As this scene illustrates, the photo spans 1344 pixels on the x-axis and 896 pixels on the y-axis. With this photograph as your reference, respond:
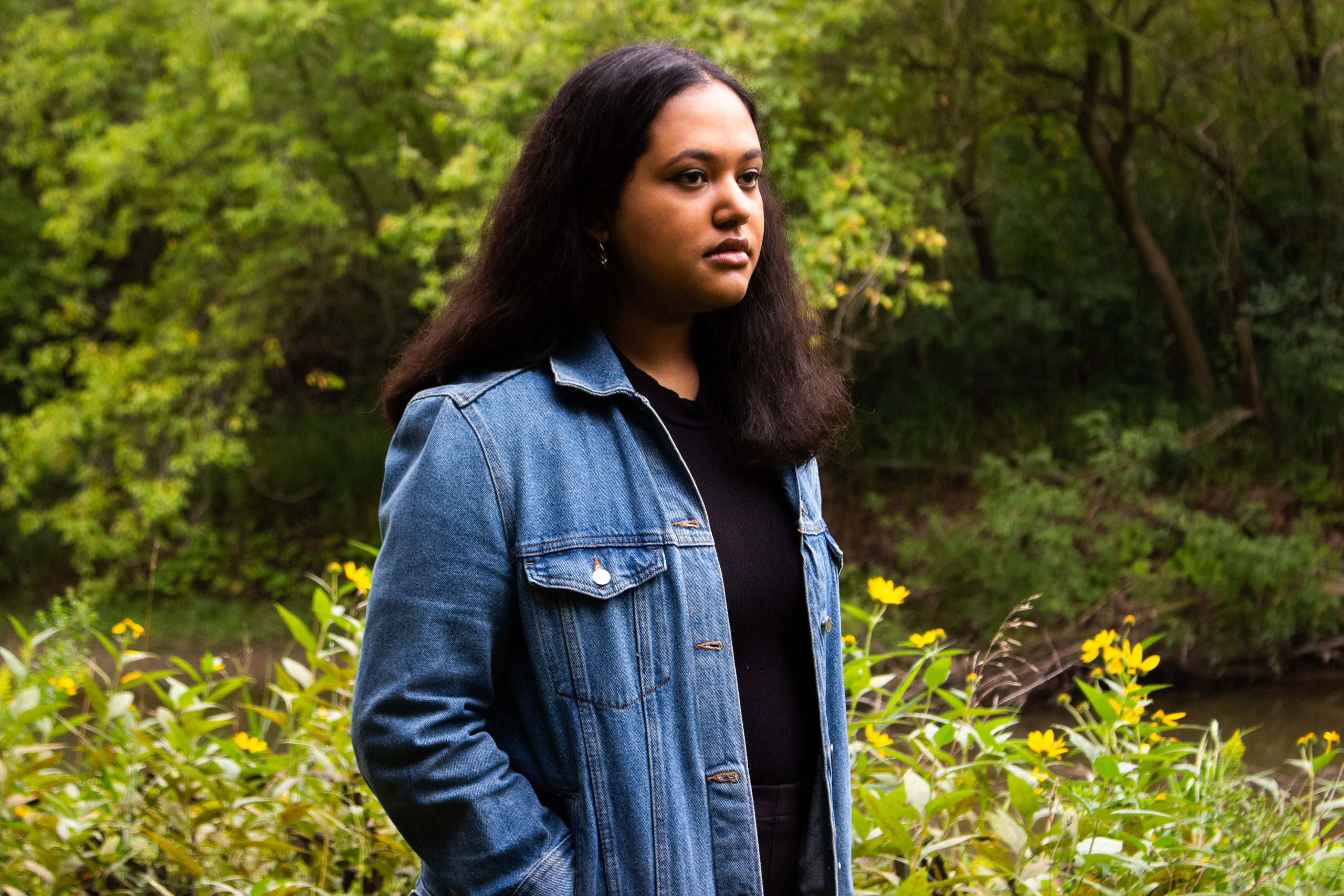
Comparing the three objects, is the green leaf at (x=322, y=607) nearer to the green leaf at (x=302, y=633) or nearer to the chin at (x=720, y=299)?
the green leaf at (x=302, y=633)

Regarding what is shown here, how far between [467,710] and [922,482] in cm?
840

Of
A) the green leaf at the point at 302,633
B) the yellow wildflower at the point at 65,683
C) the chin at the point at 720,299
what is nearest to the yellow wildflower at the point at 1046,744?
the chin at the point at 720,299

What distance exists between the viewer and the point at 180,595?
983cm

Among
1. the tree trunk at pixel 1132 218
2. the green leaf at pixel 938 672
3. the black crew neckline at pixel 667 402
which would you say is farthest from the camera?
the tree trunk at pixel 1132 218

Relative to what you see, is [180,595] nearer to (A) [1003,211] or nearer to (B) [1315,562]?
(A) [1003,211]

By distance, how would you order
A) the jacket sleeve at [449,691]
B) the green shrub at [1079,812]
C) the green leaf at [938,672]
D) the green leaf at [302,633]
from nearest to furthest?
1. the jacket sleeve at [449,691]
2. the green shrub at [1079,812]
3. the green leaf at [938,672]
4. the green leaf at [302,633]

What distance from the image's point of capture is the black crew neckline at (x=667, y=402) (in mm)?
1498

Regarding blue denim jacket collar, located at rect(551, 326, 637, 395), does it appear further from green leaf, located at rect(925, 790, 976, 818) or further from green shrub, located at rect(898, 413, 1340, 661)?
green shrub, located at rect(898, 413, 1340, 661)

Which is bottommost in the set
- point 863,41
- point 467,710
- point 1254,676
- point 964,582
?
point 1254,676

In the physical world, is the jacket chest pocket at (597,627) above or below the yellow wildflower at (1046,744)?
above

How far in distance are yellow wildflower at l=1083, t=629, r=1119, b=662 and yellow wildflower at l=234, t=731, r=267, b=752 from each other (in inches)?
63.2

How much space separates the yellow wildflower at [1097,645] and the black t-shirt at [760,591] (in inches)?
35.4

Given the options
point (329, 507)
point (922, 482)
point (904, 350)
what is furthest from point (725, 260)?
point (329, 507)

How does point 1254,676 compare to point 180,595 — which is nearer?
point 1254,676
